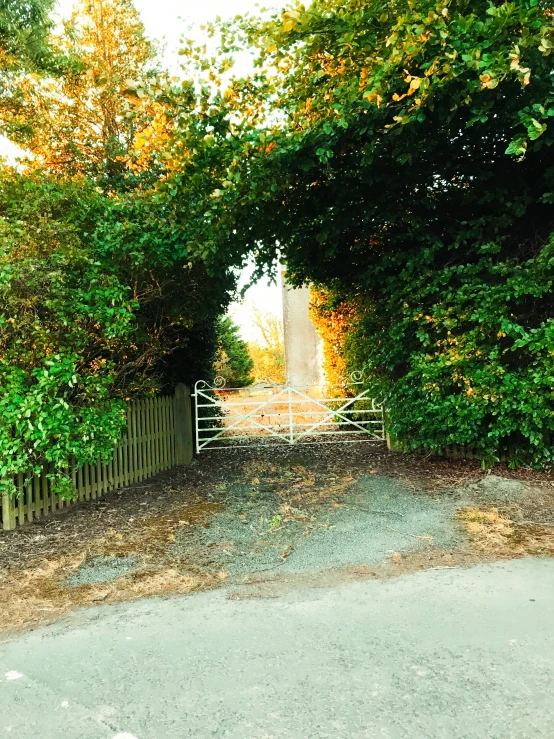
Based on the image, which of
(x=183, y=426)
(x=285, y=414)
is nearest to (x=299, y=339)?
(x=285, y=414)

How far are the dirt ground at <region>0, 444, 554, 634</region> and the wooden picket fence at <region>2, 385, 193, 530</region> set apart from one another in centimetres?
20

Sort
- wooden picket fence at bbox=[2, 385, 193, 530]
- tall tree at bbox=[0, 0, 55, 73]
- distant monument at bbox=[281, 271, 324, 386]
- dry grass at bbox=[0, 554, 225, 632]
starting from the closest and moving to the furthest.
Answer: dry grass at bbox=[0, 554, 225, 632] → wooden picket fence at bbox=[2, 385, 193, 530] → tall tree at bbox=[0, 0, 55, 73] → distant monument at bbox=[281, 271, 324, 386]

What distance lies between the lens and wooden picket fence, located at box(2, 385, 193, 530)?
224 inches

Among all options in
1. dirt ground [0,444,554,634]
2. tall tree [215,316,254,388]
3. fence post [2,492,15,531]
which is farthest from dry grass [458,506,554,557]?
tall tree [215,316,254,388]

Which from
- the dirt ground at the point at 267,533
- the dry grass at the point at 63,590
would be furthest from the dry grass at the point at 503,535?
the dry grass at the point at 63,590

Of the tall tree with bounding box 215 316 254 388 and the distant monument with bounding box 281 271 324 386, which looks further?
the tall tree with bounding box 215 316 254 388

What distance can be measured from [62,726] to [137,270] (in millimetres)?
4954

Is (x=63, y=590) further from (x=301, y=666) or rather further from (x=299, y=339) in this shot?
(x=299, y=339)

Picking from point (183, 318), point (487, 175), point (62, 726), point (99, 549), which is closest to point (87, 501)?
point (99, 549)

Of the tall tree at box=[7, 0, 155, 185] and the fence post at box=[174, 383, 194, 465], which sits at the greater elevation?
the tall tree at box=[7, 0, 155, 185]

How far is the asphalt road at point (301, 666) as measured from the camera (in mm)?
2383

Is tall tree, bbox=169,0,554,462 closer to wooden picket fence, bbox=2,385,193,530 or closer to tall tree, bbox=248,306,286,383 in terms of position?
wooden picket fence, bbox=2,385,193,530

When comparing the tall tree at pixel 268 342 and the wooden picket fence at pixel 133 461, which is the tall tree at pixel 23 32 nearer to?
the wooden picket fence at pixel 133 461

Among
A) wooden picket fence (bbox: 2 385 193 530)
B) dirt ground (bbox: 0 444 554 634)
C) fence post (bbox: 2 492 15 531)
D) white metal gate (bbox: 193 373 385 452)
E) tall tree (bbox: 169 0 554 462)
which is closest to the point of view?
dirt ground (bbox: 0 444 554 634)
